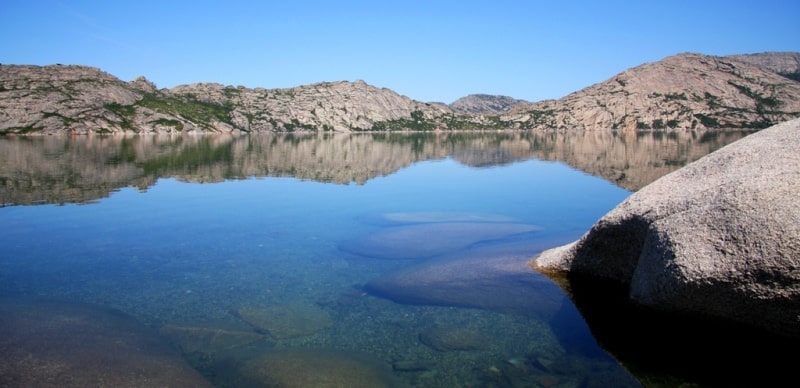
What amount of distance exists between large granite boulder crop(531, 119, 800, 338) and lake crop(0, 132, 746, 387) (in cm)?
275

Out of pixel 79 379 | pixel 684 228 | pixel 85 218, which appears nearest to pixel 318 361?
pixel 79 379

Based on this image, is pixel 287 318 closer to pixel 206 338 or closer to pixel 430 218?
pixel 206 338

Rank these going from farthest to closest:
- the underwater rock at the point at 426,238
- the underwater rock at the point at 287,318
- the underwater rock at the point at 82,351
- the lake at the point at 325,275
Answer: the underwater rock at the point at 426,238 < the underwater rock at the point at 287,318 < the lake at the point at 325,275 < the underwater rock at the point at 82,351

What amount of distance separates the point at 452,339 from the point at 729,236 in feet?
24.6

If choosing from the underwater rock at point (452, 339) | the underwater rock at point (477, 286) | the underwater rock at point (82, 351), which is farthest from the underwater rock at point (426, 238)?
the underwater rock at point (82, 351)

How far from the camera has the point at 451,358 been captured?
43.5 ft

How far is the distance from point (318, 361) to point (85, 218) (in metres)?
26.1

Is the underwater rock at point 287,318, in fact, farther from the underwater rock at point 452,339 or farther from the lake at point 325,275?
the underwater rock at point 452,339

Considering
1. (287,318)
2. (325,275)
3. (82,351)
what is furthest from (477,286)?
(82,351)

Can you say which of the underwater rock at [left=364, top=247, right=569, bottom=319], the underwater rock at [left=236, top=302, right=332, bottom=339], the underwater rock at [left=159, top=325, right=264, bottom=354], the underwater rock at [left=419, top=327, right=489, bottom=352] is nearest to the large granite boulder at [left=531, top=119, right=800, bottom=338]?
the underwater rock at [left=364, top=247, right=569, bottom=319]

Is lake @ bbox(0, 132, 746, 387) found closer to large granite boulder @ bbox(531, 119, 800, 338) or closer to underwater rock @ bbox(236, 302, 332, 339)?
underwater rock @ bbox(236, 302, 332, 339)

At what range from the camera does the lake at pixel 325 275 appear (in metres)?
13.2

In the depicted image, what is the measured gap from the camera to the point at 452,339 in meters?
14.4

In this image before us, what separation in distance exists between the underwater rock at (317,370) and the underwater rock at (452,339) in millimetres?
1809
